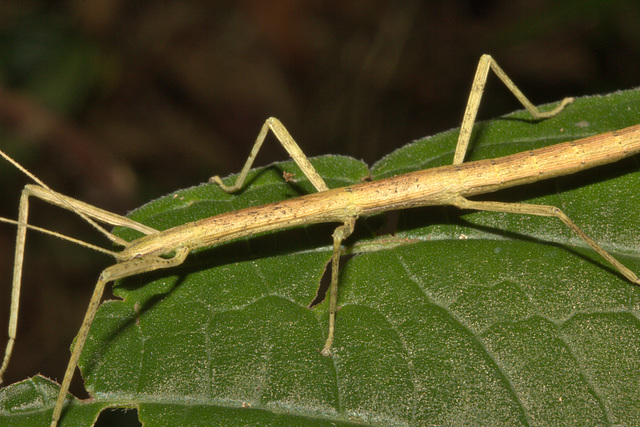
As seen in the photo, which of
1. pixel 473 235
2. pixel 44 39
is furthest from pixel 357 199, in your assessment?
pixel 44 39

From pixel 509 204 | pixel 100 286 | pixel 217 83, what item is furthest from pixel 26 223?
pixel 217 83

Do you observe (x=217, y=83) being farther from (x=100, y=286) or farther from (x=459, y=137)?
(x=100, y=286)

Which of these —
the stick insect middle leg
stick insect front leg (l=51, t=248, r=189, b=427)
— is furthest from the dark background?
stick insect front leg (l=51, t=248, r=189, b=427)

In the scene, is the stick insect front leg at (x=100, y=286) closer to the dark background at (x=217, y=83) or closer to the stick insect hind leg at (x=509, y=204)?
the stick insect hind leg at (x=509, y=204)

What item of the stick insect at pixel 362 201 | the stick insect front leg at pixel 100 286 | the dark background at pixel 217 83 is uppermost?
the dark background at pixel 217 83

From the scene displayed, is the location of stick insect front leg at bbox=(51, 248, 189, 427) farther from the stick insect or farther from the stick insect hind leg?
the stick insect hind leg

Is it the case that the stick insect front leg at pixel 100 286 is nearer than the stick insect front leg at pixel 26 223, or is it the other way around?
the stick insect front leg at pixel 100 286

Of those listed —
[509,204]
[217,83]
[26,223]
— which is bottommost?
[26,223]

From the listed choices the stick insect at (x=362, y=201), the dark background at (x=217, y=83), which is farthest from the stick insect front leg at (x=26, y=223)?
the dark background at (x=217, y=83)
